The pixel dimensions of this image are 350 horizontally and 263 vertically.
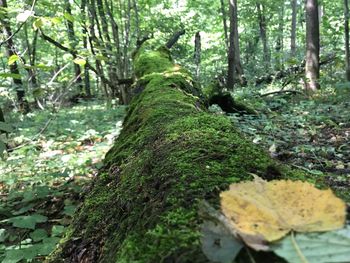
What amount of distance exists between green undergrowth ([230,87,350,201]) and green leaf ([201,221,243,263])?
1.98 m

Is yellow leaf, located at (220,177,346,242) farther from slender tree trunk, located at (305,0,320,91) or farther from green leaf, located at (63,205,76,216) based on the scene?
slender tree trunk, located at (305,0,320,91)

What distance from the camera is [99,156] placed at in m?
5.21

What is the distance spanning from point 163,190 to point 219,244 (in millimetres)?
556

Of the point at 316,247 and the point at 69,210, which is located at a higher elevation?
the point at 316,247

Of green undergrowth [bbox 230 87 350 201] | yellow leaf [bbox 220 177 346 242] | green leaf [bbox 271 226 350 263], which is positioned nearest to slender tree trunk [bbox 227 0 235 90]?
green undergrowth [bbox 230 87 350 201]

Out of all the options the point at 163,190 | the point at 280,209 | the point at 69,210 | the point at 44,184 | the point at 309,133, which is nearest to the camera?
the point at 280,209

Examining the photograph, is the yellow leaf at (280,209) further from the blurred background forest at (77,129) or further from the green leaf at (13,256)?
the green leaf at (13,256)

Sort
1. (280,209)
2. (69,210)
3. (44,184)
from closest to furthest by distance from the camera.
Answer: (280,209) < (69,210) < (44,184)

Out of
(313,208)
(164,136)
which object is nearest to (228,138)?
(164,136)

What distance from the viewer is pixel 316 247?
2.35ft

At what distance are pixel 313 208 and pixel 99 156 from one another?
15.1ft

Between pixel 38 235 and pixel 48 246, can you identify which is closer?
pixel 48 246

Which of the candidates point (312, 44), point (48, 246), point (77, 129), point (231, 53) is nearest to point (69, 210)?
point (48, 246)

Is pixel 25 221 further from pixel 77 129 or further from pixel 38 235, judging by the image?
pixel 77 129
